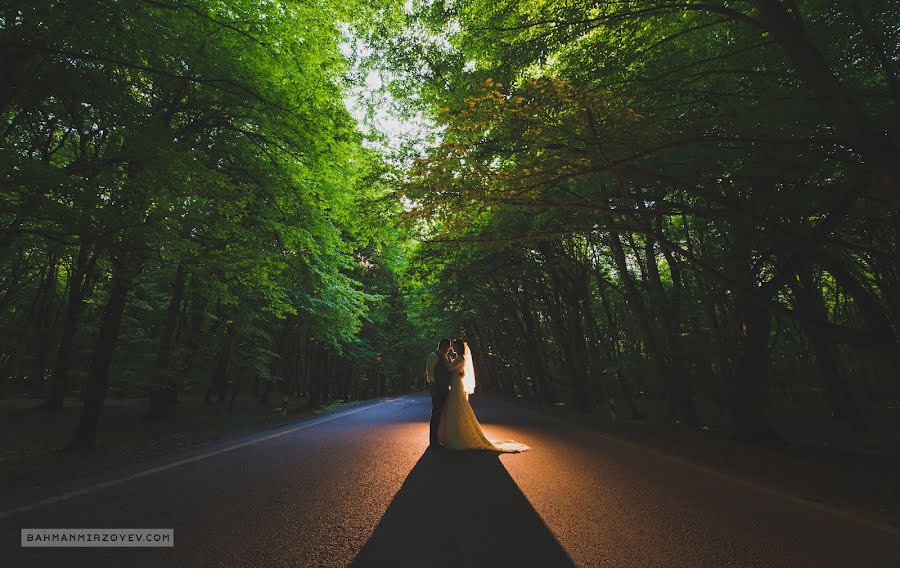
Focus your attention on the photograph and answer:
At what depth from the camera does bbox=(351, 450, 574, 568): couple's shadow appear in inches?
125

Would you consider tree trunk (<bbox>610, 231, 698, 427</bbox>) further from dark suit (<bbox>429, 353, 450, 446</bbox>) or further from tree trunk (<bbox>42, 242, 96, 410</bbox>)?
Result: tree trunk (<bbox>42, 242, 96, 410</bbox>)

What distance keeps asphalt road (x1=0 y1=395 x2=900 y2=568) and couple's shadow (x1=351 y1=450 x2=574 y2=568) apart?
0.06ft

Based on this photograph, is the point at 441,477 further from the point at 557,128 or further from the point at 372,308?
the point at 372,308

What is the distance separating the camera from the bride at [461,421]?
8430 mm

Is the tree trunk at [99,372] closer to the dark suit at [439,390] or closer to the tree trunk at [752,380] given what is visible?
the dark suit at [439,390]

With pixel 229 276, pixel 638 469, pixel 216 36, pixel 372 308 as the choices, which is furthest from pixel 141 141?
pixel 372 308

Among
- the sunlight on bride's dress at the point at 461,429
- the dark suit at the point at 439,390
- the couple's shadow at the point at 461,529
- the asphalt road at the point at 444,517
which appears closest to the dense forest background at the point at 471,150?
the dark suit at the point at 439,390

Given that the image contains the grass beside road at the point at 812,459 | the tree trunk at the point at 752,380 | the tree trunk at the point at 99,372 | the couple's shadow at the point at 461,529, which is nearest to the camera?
the couple's shadow at the point at 461,529

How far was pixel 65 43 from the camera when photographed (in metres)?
6.68

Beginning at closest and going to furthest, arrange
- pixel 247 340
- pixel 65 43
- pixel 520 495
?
1. pixel 520 495
2. pixel 65 43
3. pixel 247 340

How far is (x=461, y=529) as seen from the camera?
12.6ft

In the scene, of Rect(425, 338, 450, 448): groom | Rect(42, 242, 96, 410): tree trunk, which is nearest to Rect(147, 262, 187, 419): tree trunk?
Rect(42, 242, 96, 410): tree trunk

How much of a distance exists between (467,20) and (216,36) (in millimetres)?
4985

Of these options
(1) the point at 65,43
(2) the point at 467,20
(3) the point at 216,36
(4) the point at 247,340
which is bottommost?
(4) the point at 247,340
